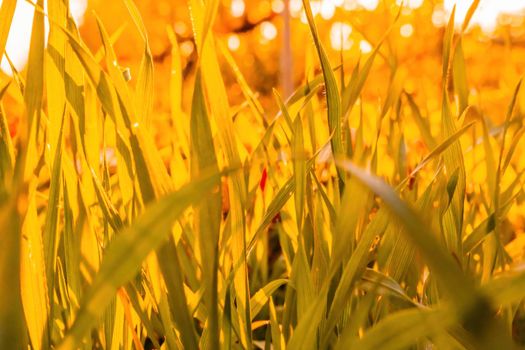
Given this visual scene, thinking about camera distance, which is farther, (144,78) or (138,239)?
(144,78)

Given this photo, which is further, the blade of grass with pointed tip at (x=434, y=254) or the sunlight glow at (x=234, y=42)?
the sunlight glow at (x=234, y=42)

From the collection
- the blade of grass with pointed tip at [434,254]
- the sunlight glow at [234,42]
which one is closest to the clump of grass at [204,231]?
the blade of grass with pointed tip at [434,254]

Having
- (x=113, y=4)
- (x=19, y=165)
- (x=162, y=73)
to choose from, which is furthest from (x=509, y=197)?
(x=113, y=4)

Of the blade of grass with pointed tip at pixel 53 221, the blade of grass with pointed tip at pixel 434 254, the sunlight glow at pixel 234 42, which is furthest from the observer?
the sunlight glow at pixel 234 42

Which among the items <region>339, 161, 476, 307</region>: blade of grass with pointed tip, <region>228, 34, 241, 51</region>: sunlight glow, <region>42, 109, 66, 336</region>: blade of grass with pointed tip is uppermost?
<region>228, 34, 241, 51</region>: sunlight glow

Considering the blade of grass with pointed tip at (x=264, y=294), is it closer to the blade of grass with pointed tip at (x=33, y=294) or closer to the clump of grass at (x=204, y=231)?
the clump of grass at (x=204, y=231)

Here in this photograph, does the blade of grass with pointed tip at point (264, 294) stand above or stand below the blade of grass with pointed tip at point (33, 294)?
below

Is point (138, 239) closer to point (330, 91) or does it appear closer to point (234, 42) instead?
point (330, 91)

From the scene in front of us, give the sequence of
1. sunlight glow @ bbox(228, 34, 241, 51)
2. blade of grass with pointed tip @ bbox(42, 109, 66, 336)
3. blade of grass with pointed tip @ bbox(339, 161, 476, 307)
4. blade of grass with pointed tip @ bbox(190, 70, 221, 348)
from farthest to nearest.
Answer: sunlight glow @ bbox(228, 34, 241, 51) < blade of grass with pointed tip @ bbox(42, 109, 66, 336) < blade of grass with pointed tip @ bbox(190, 70, 221, 348) < blade of grass with pointed tip @ bbox(339, 161, 476, 307)

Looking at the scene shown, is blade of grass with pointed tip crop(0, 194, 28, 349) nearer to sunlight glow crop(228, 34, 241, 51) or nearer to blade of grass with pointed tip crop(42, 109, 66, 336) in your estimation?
blade of grass with pointed tip crop(42, 109, 66, 336)

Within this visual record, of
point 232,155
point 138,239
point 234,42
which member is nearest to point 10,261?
point 138,239

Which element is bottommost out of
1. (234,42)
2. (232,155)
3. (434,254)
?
(434,254)

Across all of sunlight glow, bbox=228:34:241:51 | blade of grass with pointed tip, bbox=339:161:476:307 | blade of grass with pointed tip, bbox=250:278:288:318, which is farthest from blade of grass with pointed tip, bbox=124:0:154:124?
sunlight glow, bbox=228:34:241:51

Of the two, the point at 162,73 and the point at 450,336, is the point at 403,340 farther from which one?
the point at 162,73
